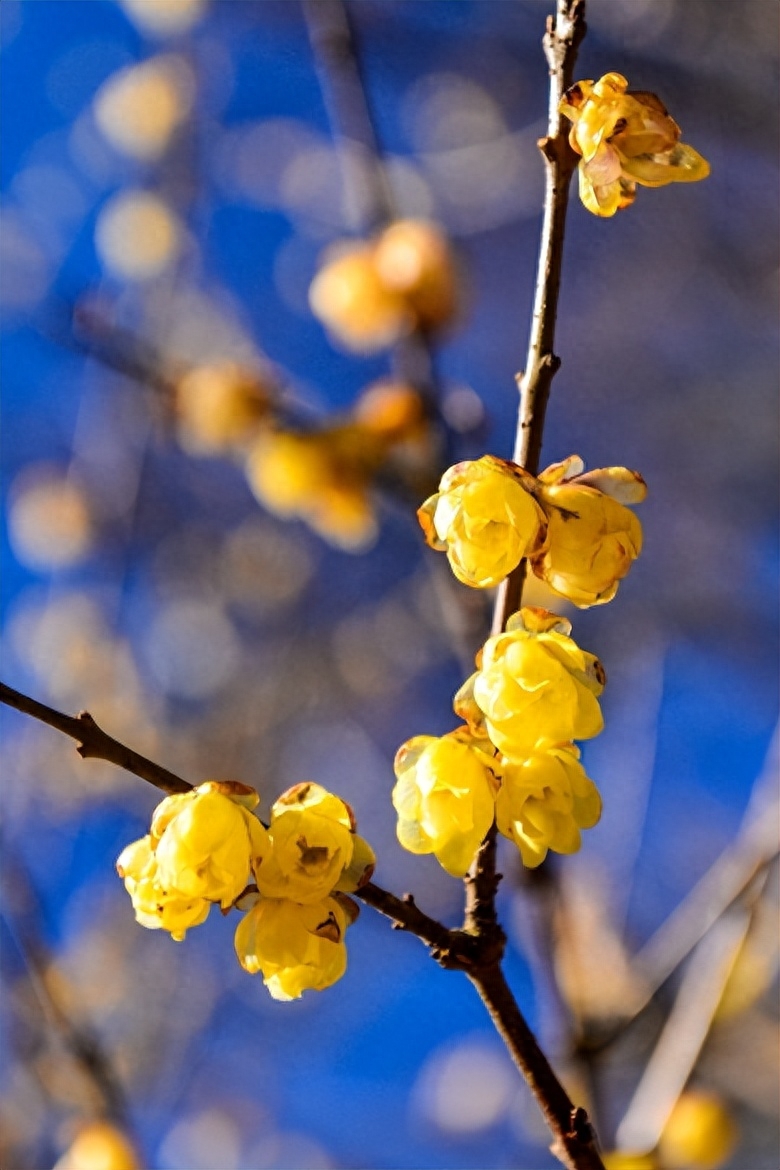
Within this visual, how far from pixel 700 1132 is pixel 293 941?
6.16ft

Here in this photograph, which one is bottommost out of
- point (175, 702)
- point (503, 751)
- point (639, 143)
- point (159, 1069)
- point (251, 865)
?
point (251, 865)

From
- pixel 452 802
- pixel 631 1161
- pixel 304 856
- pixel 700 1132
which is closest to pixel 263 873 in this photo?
Answer: pixel 304 856

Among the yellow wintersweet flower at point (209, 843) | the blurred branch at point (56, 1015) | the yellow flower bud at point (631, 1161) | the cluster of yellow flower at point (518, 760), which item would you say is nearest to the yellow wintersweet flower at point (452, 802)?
the cluster of yellow flower at point (518, 760)

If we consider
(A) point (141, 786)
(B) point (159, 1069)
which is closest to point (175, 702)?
(A) point (141, 786)

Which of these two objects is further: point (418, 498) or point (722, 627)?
point (722, 627)

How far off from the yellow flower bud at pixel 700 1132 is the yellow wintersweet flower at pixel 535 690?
168 cm

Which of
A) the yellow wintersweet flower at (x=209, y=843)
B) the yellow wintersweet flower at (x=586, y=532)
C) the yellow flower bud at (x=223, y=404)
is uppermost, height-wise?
the yellow flower bud at (x=223, y=404)

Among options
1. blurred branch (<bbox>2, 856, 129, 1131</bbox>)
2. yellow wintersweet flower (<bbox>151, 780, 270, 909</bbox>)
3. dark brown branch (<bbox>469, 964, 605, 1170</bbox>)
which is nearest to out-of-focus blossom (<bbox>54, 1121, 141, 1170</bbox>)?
blurred branch (<bbox>2, 856, 129, 1131</bbox>)

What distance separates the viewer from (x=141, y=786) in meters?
2.82

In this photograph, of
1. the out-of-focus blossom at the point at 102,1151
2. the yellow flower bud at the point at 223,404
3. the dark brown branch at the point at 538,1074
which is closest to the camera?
the dark brown branch at the point at 538,1074

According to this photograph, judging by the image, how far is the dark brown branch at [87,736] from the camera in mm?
699

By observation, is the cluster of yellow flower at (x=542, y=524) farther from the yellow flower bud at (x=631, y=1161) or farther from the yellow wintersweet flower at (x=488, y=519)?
the yellow flower bud at (x=631, y=1161)

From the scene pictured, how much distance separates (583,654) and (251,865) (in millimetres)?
313

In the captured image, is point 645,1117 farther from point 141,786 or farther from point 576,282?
point 576,282
